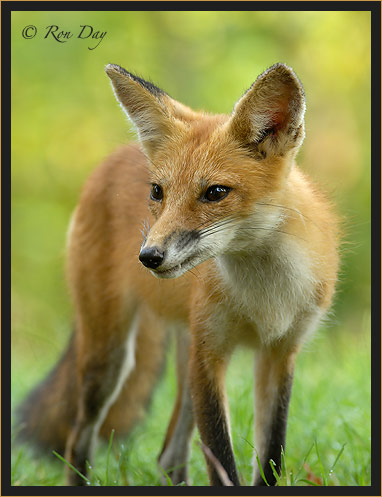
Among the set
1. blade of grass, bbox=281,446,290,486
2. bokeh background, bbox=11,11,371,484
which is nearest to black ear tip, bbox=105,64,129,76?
blade of grass, bbox=281,446,290,486

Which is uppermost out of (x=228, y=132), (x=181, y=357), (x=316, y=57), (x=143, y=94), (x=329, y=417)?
(x=316, y=57)

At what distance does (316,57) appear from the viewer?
35.0 feet

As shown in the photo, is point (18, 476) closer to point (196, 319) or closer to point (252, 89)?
point (196, 319)

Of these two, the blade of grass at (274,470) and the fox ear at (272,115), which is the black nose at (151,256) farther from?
the blade of grass at (274,470)

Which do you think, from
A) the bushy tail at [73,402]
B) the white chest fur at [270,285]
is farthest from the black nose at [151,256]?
the bushy tail at [73,402]

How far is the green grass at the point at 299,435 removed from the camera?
448 centimetres

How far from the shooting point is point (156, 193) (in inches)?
140

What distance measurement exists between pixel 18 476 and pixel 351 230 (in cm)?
292

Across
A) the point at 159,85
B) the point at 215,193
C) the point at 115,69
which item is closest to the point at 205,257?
the point at 215,193

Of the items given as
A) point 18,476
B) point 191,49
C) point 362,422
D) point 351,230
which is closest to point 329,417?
point 362,422

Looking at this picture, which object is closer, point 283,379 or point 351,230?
point 283,379

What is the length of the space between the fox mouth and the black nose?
0.15 feet

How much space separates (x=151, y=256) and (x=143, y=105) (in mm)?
1110

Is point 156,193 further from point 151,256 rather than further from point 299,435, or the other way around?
point 299,435
